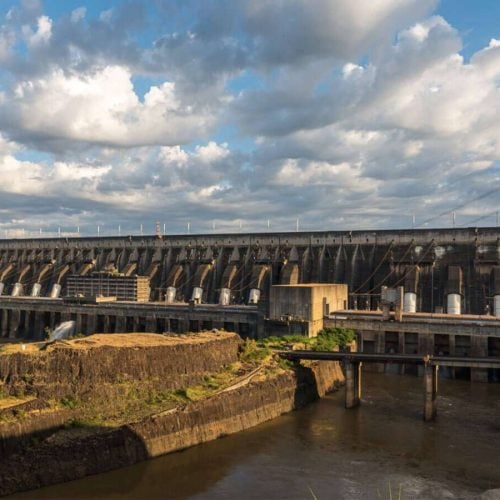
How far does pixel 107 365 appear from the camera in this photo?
33.0 meters

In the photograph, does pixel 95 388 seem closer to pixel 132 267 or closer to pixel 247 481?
pixel 247 481

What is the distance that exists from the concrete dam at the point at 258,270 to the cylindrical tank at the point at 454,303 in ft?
0.34

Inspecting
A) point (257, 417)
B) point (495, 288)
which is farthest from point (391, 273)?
point (257, 417)

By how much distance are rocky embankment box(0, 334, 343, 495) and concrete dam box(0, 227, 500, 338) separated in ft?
56.3

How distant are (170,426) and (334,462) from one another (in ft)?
31.1

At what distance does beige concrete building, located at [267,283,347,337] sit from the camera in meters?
53.7

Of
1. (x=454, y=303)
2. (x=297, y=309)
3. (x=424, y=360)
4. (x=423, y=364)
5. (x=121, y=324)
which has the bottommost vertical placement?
(x=423, y=364)

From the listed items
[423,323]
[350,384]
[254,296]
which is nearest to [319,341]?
[423,323]

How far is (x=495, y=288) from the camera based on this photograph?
6100 centimetres

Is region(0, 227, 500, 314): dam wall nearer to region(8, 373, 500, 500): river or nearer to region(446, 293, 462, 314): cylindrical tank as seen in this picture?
region(446, 293, 462, 314): cylindrical tank

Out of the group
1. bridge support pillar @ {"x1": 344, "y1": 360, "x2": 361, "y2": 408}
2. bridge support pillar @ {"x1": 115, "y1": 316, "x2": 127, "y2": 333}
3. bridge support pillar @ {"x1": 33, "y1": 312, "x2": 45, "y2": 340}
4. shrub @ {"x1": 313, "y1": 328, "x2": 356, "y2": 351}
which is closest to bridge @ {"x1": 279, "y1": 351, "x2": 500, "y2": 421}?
bridge support pillar @ {"x1": 344, "y1": 360, "x2": 361, "y2": 408}

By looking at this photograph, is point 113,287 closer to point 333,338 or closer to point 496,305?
point 333,338

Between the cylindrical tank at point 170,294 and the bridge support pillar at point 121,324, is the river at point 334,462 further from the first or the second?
the cylindrical tank at point 170,294

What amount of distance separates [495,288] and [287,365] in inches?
1195
